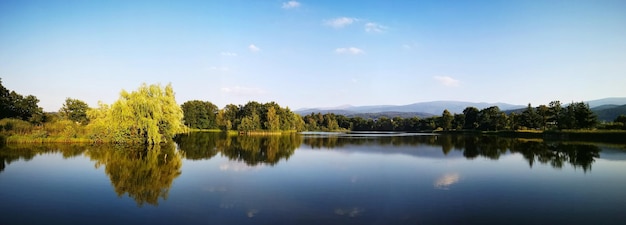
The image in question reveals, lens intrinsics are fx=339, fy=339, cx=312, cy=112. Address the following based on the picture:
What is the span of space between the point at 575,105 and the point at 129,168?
2739 inches

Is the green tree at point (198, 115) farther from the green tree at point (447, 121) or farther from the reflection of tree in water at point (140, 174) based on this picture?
the reflection of tree in water at point (140, 174)

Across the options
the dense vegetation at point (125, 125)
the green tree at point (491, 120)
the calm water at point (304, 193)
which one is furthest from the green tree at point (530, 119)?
the dense vegetation at point (125, 125)

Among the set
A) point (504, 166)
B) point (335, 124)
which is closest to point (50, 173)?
point (504, 166)

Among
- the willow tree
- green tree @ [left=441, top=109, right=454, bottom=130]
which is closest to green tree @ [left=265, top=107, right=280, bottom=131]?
the willow tree

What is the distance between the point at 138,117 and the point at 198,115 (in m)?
72.4

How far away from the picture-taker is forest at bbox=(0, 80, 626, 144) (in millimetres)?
35062

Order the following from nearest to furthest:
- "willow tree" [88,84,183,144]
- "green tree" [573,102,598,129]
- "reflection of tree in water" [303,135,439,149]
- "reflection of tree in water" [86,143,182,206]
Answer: "reflection of tree in water" [86,143,182,206], "willow tree" [88,84,183,144], "reflection of tree in water" [303,135,439,149], "green tree" [573,102,598,129]

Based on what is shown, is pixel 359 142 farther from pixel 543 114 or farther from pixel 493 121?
pixel 493 121

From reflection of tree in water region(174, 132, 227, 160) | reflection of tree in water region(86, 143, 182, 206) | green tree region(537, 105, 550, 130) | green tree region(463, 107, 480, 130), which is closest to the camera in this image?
reflection of tree in water region(86, 143, 182, 206)

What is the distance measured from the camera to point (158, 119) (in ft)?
117

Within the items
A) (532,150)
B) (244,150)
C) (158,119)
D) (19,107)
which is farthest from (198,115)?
(532,150)

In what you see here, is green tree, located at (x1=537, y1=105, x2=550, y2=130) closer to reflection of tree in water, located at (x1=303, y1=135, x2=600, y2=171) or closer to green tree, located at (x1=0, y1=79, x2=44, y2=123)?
reflection of tree in water, located at (x1=303, y1=135, x2=600, y2=171)

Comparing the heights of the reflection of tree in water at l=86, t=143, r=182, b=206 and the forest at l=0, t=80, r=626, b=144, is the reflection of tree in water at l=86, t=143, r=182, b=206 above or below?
below

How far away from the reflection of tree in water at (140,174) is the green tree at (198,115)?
7842cm
